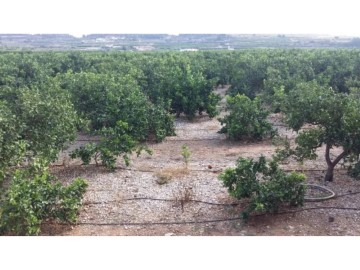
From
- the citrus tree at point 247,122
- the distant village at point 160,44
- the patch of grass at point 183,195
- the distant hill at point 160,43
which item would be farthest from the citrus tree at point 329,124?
the distant hill at point 160,43

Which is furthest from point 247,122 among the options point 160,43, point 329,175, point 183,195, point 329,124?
point 160,43

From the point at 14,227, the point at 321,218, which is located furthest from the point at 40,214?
the point at 321,218

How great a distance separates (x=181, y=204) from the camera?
1101 cm

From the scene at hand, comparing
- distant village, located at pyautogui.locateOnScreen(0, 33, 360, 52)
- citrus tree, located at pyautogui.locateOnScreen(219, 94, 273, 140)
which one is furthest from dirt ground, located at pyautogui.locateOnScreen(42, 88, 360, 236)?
distant village, located at pyautogui.locateOnScreen(0, 33, 360, 52)

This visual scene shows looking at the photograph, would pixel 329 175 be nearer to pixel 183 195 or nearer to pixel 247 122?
pixel 183 195

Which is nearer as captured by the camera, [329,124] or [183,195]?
[329,124]

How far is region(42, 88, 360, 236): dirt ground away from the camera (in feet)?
32.3

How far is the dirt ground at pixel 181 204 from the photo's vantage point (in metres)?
9.84

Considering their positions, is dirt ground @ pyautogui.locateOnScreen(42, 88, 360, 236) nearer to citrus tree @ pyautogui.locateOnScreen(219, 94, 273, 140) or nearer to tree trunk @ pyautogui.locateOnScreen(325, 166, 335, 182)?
tree trunk @ pyautogui.locateOnScreen(325, 166, 335, 182)

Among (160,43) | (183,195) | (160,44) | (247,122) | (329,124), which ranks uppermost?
(329,124)

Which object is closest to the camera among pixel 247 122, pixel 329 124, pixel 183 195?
pixel 329 124

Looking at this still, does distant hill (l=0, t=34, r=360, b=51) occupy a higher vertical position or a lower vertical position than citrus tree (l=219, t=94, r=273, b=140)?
lower

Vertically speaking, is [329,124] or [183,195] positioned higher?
[329,124]

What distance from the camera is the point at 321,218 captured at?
1021 centimetres
